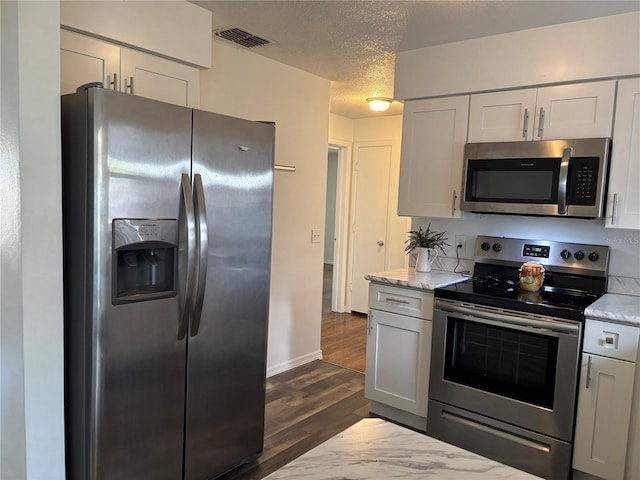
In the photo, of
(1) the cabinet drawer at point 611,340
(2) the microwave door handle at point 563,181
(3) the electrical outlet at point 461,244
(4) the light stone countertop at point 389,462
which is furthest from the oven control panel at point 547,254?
(4) the light stone countertop at point 389,462

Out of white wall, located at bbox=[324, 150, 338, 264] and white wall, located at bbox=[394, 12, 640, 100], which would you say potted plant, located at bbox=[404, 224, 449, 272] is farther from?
white wall, located at bbox=[324, 150, 338, 264]

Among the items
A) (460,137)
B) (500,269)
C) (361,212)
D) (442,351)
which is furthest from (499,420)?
(361,212)

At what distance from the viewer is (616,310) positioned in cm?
226

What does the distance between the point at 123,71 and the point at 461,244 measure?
2355mm

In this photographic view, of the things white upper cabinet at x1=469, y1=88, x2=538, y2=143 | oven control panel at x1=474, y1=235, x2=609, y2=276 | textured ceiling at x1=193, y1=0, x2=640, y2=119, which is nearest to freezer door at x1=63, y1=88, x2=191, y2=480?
textured ceiling at x1=193, y1=0, x2=640, y2=119

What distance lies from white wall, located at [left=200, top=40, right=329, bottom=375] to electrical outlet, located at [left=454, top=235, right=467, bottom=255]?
1.22 m

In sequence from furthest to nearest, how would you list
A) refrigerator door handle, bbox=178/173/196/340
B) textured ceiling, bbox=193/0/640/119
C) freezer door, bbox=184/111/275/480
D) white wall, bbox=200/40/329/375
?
white wall, bbox=200/40/329/375
textured ceiling, bbox=193/0/640/119
freezer door, bbox=184/111/275/480
refrigerator door handle, bbox=178/173/196/340

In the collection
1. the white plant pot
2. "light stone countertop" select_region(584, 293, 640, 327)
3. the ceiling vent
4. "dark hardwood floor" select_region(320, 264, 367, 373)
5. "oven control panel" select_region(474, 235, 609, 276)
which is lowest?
"dark hardwood floor" select_region(320, 264, 367, 373)

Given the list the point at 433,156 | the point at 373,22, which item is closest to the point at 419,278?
the point at 433,156

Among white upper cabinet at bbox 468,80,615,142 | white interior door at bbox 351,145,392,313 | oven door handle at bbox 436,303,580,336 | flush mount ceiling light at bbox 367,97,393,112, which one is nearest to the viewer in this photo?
oven door handle at bbox 436,303,580,336

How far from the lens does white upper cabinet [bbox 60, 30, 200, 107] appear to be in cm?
217

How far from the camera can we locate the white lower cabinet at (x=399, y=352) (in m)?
2.85

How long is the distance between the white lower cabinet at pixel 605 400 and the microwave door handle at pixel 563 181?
2.12ft

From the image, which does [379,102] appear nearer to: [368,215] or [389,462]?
[368,215]
